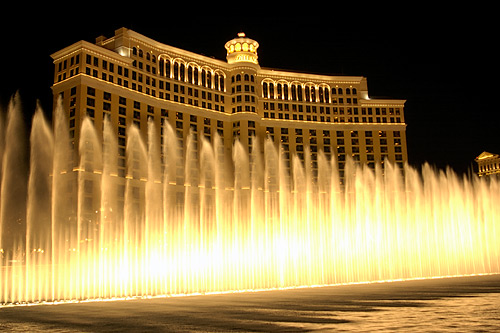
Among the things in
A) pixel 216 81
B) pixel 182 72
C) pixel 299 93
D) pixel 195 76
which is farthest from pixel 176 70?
pixel 299 93

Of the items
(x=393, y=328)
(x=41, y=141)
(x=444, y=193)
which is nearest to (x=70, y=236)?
(x=41, y=141)

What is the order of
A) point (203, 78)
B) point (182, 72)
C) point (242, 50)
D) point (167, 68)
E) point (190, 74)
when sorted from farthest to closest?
point (242, 50) → point (203, 78) → point (190, 74) → point (182, 72) → point (167, 68)

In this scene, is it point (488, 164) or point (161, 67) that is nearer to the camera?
point (161, 67)

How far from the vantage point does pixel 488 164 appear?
122 meters

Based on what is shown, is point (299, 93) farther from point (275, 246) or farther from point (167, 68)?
point (275, 246)

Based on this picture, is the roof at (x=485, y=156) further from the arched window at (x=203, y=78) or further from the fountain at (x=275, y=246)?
the fountain at (x=275, y=246)

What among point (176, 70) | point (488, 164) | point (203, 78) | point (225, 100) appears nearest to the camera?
point (176, 70)

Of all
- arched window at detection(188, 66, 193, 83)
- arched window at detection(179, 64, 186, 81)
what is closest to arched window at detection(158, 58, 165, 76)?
arched window at detection(179, 64, 186, 81)

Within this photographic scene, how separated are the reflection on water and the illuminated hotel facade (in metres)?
49.7

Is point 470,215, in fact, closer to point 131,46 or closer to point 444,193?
point 444,193

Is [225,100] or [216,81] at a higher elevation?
→ [216,81]

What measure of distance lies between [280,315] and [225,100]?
2794 inches

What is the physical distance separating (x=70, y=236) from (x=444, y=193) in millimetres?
39266

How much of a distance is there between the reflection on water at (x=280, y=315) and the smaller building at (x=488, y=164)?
116 meters
